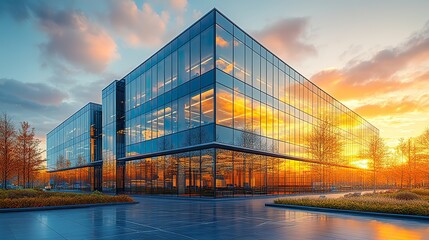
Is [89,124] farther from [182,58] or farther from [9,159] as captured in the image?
[182,58]

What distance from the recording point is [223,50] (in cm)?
3184

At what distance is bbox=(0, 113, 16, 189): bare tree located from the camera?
118 ft

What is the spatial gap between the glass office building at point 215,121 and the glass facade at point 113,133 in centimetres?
48

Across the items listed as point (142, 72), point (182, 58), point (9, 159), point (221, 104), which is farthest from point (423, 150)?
point (9, 159)

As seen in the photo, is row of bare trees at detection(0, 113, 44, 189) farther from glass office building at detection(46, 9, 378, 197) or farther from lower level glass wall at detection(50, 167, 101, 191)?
lower level glass wall at detection(50, 167, 101, 191)

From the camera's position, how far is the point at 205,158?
31453 mm

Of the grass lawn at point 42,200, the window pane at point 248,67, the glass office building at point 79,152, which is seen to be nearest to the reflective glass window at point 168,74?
the window pane at point 248,67

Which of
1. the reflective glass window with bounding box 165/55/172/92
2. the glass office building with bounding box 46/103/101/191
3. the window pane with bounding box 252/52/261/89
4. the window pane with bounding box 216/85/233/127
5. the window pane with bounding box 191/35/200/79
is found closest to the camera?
the window pane with bounding box 216/85/233/127

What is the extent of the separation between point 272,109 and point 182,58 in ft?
43.6

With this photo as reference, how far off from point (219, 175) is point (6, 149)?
86.1 feet

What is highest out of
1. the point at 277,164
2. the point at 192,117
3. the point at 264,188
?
the point at 192,117

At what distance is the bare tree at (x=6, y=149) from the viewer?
36.0 m

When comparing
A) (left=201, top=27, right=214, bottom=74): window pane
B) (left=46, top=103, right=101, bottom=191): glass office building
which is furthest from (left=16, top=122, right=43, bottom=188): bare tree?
(left=201, top=27, right=214, bottom=74): window pane

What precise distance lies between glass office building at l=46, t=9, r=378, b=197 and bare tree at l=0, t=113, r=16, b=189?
46.4 ft
